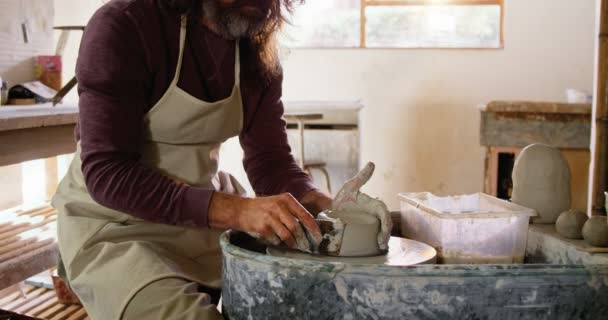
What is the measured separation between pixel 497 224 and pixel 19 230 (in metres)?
1.94

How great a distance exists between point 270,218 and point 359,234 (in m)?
0.21

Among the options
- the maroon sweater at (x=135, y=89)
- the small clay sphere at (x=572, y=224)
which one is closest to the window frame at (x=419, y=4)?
the maroon sweater at (x=135, y=89)

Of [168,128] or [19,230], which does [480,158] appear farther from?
[168,128]

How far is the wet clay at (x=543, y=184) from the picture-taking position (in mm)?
1837

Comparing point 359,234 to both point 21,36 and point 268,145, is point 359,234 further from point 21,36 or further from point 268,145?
point 21,36

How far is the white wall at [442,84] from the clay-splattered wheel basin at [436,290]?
15.4 feet

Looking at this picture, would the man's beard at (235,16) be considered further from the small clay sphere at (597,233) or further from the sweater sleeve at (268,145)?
the small clay sphere at (597,233)

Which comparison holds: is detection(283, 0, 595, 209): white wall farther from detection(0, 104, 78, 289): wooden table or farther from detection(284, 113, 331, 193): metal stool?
detection(0, 104, 78, 289): wooden table

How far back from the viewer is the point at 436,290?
3.98 ft

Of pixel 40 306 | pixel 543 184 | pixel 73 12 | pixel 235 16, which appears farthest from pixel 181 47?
pixel 73 12

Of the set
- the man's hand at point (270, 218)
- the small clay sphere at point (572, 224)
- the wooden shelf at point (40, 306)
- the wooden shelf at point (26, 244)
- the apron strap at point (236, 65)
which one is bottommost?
the wooden shelf at point (40, 306)

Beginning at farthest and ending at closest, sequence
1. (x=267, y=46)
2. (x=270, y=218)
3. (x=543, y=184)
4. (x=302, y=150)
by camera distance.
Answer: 1. (x=302, y=150)
2. (x=267, y=46)
3. (x=543, y=184)
4. (x=270, y=218)

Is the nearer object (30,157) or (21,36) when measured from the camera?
(30,157)

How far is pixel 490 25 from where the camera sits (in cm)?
586
